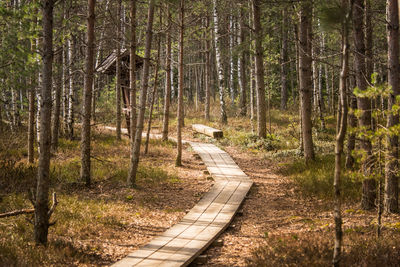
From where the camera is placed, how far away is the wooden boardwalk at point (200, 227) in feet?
17.7

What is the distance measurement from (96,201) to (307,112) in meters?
7.50

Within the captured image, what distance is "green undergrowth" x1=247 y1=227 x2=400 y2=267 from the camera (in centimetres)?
499

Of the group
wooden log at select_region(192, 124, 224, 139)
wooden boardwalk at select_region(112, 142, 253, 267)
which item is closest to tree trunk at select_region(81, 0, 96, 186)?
wooden boardwalk at select_region(112, 142, 253, 267)

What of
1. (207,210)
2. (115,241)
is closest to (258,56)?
(207,210)

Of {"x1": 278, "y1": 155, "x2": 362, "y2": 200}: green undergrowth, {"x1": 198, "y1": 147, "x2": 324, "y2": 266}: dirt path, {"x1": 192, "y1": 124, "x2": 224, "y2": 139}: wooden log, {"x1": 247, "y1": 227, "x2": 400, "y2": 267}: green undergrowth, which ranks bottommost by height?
{"x1": 198, "y1": 147, "x2": 324, "y2": 266}: dirt path

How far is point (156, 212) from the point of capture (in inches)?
316

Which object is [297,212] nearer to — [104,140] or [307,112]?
[307,112]

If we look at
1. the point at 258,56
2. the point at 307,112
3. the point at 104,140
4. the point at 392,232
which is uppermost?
the point at 258,56

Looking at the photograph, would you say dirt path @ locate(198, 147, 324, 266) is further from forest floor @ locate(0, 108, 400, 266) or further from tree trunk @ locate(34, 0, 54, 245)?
tree trunk @ locate(34, 0, 54, 245)

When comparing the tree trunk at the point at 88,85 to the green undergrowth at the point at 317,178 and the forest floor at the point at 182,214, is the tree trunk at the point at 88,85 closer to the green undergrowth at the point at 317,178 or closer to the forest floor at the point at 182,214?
the forest floor at the point at 182,214

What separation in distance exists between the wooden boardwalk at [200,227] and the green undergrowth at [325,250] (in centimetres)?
111

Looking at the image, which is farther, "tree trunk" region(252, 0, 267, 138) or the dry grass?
"tree trunk" region(252, 0, 267, 138)

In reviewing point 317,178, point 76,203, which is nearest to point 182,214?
point 76,203

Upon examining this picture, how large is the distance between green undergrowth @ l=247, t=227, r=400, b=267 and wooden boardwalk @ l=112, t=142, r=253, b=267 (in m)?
1.11
